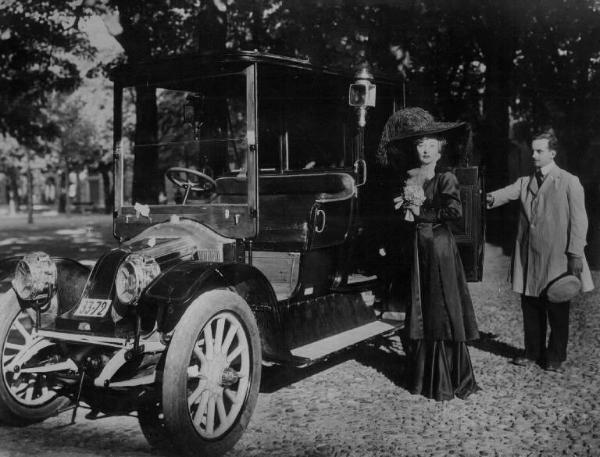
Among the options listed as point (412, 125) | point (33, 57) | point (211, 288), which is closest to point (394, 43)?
point (33, 57)

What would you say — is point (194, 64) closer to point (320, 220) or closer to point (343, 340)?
point (320, 220)

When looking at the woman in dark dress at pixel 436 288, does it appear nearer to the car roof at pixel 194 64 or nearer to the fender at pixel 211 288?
the car roof at pixel 194 64

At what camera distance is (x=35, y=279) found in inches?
161

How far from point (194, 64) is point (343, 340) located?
214 cm

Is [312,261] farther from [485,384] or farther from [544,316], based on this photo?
[544,316]

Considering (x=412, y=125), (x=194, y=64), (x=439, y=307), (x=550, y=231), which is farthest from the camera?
(x=550, y=231)

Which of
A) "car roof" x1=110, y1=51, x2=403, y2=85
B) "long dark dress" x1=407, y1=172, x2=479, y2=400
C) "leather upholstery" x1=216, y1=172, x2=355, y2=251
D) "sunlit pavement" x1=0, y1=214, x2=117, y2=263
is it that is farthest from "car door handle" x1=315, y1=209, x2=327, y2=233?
"sunlit pavement" x1=0, y1=214, x2=117, y2=263

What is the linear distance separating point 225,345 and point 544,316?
281cm

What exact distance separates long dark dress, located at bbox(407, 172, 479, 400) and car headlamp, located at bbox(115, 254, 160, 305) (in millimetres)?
1876

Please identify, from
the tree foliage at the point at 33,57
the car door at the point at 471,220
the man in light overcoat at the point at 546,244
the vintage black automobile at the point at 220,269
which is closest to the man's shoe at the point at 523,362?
the man in light overcoat at the point at 546,244

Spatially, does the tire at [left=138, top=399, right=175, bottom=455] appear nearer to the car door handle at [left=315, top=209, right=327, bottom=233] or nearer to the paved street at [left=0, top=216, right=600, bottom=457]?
the paved street at [left=0, top=216, right=600, bottom=457]

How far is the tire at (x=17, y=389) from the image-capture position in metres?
4.09

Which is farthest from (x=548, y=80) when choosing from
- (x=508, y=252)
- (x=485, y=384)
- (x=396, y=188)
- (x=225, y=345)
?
(x=225, y=345)

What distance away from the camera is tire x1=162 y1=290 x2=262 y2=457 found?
139 inches
